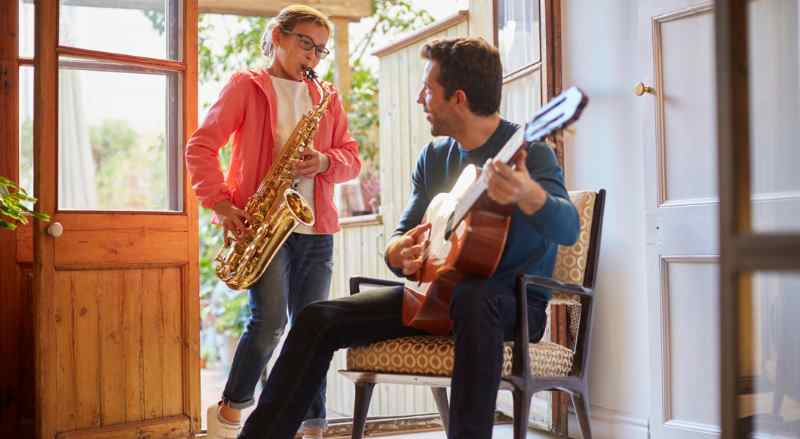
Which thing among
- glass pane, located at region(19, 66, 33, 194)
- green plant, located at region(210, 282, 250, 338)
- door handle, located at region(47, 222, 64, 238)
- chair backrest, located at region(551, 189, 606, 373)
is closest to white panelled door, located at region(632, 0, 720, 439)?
chair backrest, located at region(551, 189, 606, 373)

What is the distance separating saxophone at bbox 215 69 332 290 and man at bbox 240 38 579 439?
1.56 feet

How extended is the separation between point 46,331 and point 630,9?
2.29 meters

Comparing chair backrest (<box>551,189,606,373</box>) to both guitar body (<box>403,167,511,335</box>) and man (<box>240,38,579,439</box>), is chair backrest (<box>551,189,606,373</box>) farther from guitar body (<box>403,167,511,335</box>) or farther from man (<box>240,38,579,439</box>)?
guitar body (<box>403,167,511,335</box>)

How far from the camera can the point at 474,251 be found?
75.5 inches

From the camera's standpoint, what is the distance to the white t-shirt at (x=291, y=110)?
2830 mm

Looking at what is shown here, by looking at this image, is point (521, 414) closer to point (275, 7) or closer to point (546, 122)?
point (546, 122)

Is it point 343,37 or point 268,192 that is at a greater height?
point 343,37

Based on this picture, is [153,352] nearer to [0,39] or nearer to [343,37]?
[0,39]

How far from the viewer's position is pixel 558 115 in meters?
1.64

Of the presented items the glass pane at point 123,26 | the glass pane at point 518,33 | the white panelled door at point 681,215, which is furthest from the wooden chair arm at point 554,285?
the glass pane at point 123,26

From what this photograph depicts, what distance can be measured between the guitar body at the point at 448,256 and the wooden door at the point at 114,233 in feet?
4.27

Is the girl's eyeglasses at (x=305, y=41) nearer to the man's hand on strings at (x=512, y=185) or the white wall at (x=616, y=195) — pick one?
the white wall at (x=616, y=195)

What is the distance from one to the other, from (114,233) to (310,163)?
0.84 metres

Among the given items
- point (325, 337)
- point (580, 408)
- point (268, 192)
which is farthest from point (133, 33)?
point (580, 408)
